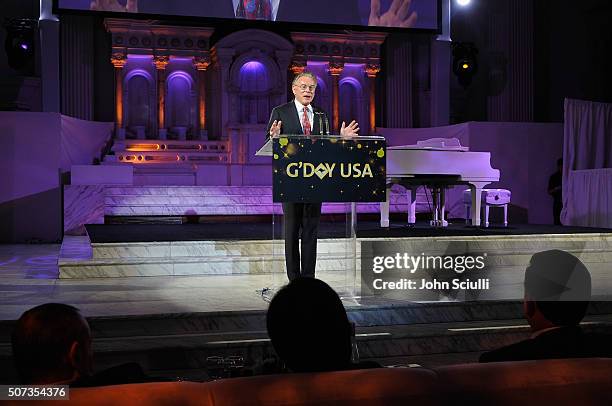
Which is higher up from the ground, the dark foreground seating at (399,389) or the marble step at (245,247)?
the dark foreground seating at (399,389)

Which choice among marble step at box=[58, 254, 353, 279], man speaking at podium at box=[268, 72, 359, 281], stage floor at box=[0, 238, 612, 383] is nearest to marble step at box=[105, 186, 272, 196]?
marble step at box=[58, 254, 353, 279]

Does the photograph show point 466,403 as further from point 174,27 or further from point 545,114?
point 545,114

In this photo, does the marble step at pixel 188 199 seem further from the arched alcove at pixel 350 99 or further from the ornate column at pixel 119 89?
the arched alcove at pixel 350 99

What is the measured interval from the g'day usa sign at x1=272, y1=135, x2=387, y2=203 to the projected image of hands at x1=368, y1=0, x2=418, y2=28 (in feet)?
31.1

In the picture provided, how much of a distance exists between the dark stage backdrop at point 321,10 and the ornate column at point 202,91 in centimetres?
157

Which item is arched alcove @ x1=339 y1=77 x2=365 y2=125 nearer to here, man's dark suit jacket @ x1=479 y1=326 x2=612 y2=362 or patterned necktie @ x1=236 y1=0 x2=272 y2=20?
patterned necktie @ x1=236 y1=0 x2=272 y2=20

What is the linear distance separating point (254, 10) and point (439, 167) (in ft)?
21.1

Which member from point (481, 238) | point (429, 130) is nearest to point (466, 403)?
point (481, 238)

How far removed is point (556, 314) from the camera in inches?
70.7

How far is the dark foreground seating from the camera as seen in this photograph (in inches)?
50.1

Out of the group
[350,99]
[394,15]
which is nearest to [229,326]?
[394,15]

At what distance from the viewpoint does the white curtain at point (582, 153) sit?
9.15 metres

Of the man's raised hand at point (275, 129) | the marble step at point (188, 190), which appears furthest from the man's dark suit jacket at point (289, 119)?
the marble step at point (188, 190)

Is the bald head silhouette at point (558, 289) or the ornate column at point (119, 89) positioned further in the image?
the ornate column at point (119, 89)
